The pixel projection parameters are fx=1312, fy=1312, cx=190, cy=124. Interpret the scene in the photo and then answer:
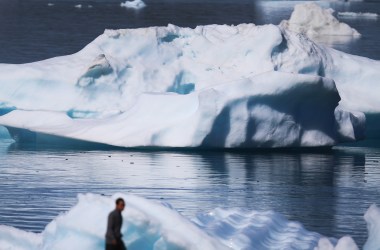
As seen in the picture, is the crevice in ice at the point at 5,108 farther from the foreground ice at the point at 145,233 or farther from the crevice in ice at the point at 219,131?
the foreground ice at the point at 145,233

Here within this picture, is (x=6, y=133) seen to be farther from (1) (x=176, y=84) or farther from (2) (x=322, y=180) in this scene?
(2) (x=322, y=180)

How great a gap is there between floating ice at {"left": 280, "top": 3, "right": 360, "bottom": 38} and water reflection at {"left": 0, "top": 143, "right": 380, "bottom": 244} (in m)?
17.1

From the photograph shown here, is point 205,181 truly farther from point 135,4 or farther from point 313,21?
point 135,4

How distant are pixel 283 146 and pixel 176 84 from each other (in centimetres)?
234

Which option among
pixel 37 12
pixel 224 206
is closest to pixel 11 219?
pixel 224 206

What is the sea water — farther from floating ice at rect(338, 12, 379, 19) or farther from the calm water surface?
floating ice at rect(338, 12, 379, 19)

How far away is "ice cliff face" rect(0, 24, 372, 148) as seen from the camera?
16.4 metres

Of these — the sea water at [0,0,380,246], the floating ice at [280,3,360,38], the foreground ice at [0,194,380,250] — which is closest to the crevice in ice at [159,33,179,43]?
the sea water at [0,0,380,246]

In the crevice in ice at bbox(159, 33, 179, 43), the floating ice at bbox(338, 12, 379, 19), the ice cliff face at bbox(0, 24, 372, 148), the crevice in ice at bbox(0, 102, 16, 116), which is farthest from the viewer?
the floating ice at bbox(338, 12, 379, 19)

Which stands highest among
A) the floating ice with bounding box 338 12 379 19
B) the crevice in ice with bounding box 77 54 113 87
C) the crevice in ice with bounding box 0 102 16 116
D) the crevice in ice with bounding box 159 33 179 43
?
the floating ice with bounding box 338 12 379 19

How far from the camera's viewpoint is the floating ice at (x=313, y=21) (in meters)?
35.0

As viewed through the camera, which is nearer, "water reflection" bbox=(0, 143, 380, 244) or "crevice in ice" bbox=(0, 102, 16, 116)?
"water reflection" bbox=(0, 143, 380, 244)

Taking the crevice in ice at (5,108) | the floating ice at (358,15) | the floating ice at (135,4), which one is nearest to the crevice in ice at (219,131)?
the crevice in ice at (5,108)

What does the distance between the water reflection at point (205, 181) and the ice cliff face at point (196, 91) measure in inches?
11.5
